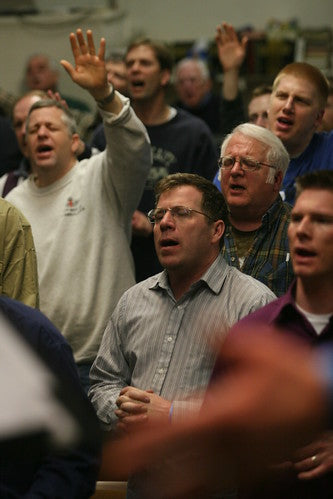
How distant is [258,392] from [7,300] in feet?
3.37

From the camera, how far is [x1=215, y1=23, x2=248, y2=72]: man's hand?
363 centimetres

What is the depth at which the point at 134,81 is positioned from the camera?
12.1 ft

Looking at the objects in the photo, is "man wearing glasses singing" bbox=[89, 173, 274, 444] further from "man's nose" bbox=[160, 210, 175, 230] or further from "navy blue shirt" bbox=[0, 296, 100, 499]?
"navy blue shirt" bbox=[0, 296, 100, 499]

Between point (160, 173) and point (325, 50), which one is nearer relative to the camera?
point (160, 173)

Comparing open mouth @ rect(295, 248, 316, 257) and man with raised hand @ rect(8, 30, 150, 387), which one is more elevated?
open mouth @ rect(295, 248, 316, 257)

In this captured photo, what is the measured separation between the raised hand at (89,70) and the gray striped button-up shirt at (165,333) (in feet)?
2.44

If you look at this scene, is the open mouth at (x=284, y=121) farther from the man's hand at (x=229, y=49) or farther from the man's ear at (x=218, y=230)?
the man's hand at (x=229, y=49)

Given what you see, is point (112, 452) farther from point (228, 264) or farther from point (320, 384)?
point (228, 264)

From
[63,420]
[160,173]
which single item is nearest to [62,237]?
[160,173]

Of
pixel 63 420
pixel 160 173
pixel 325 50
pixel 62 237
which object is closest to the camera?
pixel 63 420

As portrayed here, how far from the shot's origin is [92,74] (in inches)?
115


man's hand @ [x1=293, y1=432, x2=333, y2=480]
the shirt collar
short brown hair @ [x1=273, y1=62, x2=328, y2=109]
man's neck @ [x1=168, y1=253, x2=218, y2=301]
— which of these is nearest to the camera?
man's hand @ [x1=293, y1=432, x2=333, y2=480]

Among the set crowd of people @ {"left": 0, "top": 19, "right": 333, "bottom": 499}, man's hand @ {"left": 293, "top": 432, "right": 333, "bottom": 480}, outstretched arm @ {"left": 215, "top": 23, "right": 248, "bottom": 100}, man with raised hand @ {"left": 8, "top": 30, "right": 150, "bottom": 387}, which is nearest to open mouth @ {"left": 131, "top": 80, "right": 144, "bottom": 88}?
crowd of people @ {"left": 0, "top": 19, "right": 333, "bottom": 499}

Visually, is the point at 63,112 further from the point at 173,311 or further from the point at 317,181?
the point at 317,181
